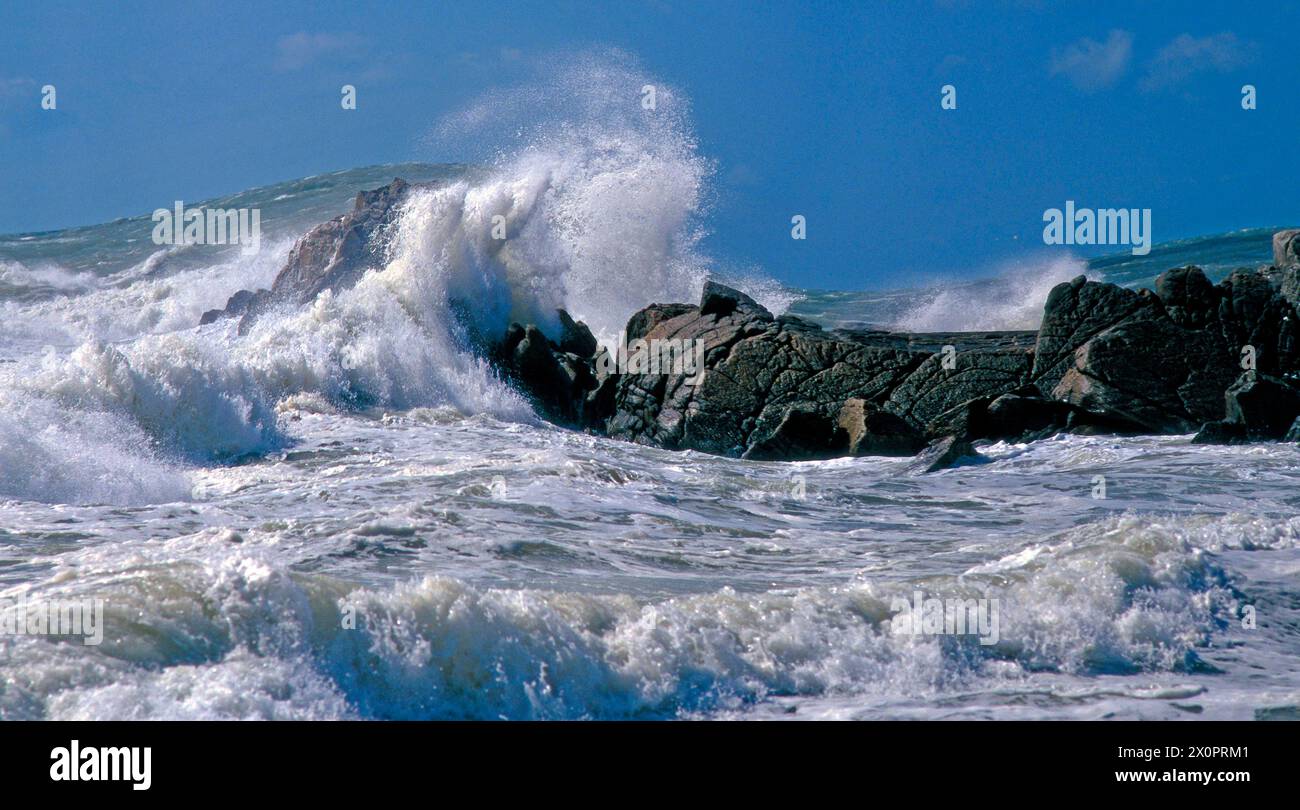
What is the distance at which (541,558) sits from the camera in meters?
8.52

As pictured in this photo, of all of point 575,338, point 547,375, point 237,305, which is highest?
point 237,305

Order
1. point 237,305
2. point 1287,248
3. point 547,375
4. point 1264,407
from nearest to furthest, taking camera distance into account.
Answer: point 1264,407 < point 1287,248 < point 547,375 < point 237,305

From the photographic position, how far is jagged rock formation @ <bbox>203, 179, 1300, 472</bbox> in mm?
14750

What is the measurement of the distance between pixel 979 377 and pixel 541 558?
30.5 ft

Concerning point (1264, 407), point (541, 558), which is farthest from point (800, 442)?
point (541, 558)

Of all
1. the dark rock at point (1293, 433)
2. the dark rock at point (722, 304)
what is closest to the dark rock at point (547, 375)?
the dark rock at point (722, 304)

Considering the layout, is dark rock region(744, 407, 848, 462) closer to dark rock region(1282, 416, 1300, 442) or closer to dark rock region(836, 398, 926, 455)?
dark rock region(836, 398, 926, 455)

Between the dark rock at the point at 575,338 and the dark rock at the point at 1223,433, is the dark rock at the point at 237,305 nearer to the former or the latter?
the dark rock at the point at 575,338

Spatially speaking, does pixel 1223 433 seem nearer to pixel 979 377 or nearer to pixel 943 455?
pixel 979 377

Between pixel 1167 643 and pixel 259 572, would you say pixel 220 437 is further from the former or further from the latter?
pixel 1167 643

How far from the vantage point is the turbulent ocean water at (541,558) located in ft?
19.2

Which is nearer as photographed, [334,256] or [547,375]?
[547,375]

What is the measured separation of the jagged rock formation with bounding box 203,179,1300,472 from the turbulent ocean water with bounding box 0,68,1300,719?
0.66 meters
